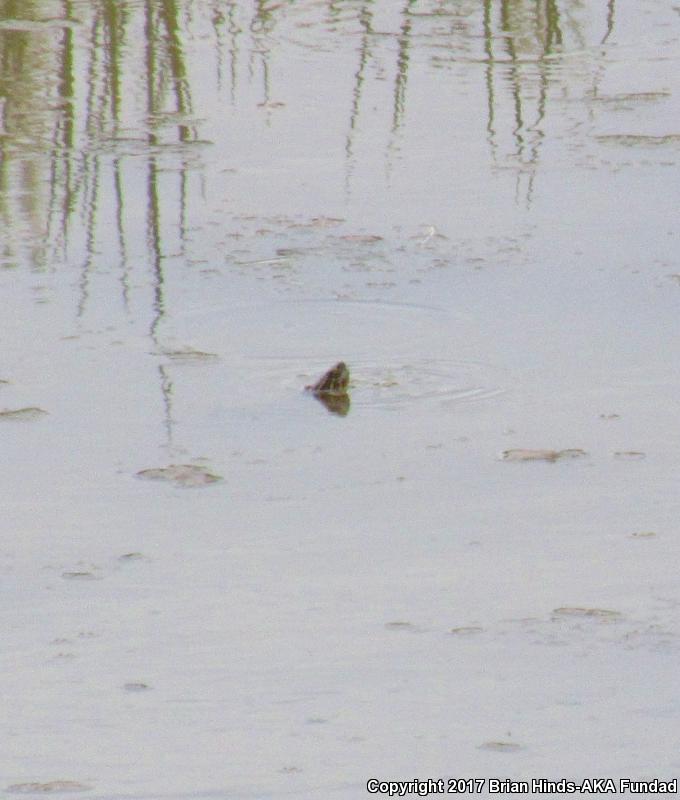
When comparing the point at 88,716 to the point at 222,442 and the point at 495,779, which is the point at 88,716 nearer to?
the point at 495,779

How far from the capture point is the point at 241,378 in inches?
303

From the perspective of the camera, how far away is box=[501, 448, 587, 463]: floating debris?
695 cm

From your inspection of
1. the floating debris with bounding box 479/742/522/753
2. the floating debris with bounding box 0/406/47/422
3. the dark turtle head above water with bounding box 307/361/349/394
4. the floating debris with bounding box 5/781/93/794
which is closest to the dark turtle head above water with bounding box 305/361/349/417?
the dark turtle head above water with bounding box 307/361/349/394

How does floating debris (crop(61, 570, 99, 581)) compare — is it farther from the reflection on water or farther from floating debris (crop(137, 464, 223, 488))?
the reflection on water

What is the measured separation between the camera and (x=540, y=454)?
698cm

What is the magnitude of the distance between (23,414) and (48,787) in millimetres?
2664

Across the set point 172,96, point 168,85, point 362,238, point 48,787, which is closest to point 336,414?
point 362,238

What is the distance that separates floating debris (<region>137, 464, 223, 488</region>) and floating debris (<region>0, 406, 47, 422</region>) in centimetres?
64

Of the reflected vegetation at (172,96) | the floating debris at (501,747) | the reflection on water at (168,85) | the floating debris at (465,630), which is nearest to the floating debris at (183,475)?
the reflected vegetation at (172,96)

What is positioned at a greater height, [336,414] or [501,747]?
[336,414]

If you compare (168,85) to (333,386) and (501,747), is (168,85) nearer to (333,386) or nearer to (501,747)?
(333,386)

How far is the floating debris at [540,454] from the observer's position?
695cm

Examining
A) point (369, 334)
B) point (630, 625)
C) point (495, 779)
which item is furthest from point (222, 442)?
point (495, 779)

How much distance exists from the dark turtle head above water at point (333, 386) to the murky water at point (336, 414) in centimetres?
8
